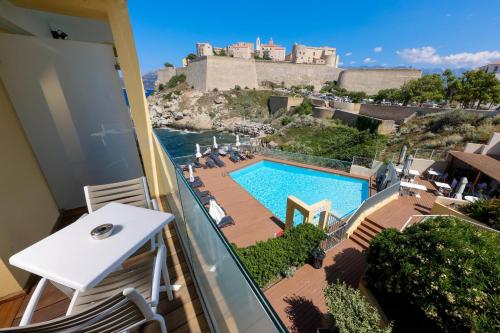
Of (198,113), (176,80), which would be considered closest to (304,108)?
(198,113)

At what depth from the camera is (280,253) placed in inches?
209

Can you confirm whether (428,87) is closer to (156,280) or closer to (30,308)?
(156,280)

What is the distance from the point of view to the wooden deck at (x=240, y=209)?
6.88 metres

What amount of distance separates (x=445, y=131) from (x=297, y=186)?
14594 mm

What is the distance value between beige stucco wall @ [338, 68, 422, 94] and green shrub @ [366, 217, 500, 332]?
38.9 meters

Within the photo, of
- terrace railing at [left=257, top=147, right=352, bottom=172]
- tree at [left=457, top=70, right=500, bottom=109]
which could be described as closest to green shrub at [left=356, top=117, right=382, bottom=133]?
tree at [left=457, top=70, right=500, bottom=109]

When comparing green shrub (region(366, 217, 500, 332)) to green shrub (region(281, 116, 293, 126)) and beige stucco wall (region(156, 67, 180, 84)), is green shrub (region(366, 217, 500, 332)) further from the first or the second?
beige stucco wall (region(156, 67, 180, 84))

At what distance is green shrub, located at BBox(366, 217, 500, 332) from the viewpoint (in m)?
2.88

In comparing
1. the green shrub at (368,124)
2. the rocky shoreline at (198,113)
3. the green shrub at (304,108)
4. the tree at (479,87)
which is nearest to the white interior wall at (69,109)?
the green shrub at (368,124)

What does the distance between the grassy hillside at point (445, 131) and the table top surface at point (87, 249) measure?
18.8 metres

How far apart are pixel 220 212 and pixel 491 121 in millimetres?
21668

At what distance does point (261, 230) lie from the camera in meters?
7.13

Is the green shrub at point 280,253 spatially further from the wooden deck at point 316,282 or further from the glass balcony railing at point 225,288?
the glass balcony railing at point 225,288

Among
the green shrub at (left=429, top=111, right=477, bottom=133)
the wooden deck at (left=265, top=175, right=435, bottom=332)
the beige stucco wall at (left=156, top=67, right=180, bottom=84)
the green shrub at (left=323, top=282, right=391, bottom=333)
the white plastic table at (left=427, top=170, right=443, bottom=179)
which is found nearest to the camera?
the green shrub at (left=323, top=282, right=391, bottom=333)
